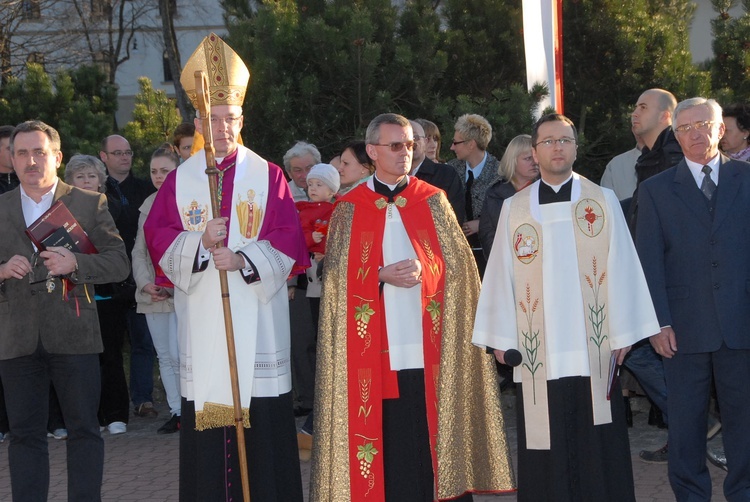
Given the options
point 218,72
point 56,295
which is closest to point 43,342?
point 56,295

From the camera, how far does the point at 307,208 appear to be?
730 centimetres

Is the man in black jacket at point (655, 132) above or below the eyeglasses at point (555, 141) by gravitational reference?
above

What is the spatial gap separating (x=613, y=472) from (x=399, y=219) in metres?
1.74

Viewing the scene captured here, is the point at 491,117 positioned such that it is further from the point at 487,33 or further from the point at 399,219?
the point at 399,219

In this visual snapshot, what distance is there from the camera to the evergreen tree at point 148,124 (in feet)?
39.1

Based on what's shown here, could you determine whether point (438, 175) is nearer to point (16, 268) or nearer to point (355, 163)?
point (355, 163)

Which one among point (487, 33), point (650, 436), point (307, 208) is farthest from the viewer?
point (487, 33)

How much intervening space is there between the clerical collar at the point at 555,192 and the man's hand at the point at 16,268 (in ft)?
9.11

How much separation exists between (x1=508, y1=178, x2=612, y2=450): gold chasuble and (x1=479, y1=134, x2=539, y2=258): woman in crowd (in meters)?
1.96

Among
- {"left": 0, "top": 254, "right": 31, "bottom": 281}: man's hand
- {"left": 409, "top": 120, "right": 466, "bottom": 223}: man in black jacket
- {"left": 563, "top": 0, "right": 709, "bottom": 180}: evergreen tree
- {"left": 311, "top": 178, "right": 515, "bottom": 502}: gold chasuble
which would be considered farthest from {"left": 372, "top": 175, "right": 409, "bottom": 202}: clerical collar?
{"left": 563, "top": 0, "right": 709, "bottom": 180}: evergreen tree

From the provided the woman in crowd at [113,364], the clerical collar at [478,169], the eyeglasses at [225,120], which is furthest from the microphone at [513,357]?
the woman in crowd at [113,364]

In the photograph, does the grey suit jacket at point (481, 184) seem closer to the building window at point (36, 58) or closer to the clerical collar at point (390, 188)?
the clerical collar at point (390, 188)

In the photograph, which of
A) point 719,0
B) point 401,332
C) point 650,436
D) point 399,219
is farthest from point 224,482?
point 719,0

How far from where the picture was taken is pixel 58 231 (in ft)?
19.1
